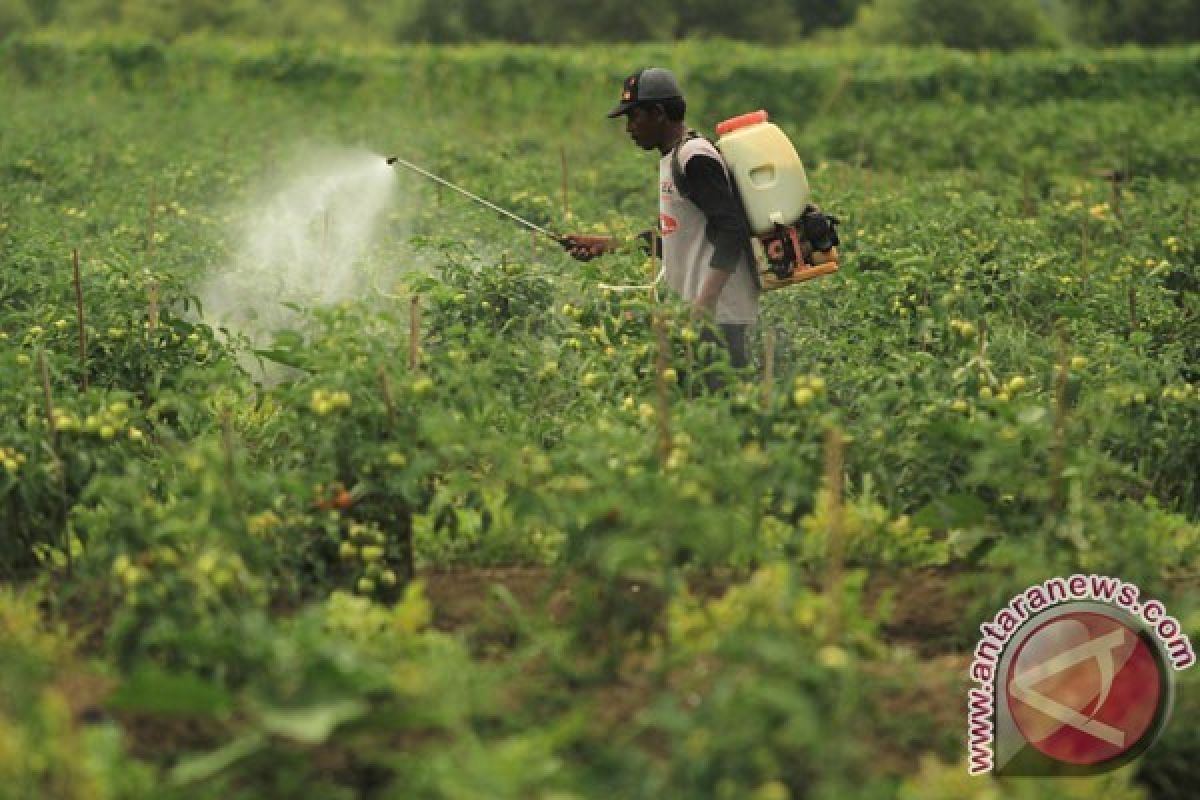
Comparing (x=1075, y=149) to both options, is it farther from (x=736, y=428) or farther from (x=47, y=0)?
(x=47, y=0)

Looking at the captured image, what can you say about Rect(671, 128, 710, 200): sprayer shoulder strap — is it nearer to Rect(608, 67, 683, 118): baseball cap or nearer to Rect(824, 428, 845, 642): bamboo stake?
Rect(608, 67, 683, 118): baseball cap

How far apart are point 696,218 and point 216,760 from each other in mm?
3402

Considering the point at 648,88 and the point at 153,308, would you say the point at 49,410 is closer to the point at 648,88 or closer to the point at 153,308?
the point at 153,308

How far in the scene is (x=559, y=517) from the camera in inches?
211

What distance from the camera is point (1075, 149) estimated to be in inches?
704

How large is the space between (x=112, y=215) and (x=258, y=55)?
52.4ft

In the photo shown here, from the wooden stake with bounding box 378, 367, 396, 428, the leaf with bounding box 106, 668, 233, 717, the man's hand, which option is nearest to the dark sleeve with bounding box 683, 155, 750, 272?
the man's hand

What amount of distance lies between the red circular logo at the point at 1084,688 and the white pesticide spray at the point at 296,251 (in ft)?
10.8

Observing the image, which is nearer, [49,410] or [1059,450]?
[1059,450]

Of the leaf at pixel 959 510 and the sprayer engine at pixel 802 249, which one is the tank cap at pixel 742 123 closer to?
the sprayer engine at pixel 802 249

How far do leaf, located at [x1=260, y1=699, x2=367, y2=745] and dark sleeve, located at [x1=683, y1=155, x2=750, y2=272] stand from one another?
2961mm

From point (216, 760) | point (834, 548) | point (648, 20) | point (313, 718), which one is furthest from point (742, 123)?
point (648, 20)

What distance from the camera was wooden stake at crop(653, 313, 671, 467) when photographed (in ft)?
18.1

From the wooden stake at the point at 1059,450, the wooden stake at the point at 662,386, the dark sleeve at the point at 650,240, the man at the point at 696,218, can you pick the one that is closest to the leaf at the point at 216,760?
the wooden stake at the point at 662,386
